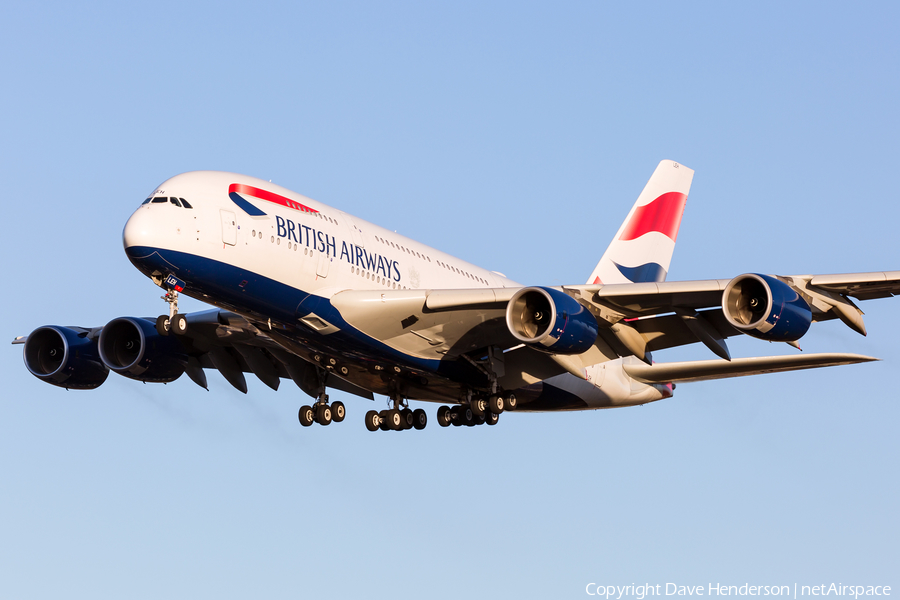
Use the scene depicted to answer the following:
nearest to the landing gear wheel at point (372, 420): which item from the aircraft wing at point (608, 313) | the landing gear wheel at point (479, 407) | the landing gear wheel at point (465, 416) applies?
the landing gear wheel at point (465, 416)

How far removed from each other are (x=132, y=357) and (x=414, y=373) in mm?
9117

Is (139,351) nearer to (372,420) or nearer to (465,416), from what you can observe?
(372,420)

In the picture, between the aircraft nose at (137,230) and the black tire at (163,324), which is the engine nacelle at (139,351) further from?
the aircraft nose at (137,230)

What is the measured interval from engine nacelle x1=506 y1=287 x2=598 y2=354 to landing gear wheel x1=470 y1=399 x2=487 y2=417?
509 cm

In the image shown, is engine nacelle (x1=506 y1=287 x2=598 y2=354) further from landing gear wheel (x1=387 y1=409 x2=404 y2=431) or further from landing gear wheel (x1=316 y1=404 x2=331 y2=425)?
landing gear wheel (x1=316 y1=404 x2=331 y2=425)

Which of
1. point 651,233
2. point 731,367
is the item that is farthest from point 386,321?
point 651,233

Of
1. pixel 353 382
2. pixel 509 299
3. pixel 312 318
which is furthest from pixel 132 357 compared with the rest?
Result: pixel 509 299

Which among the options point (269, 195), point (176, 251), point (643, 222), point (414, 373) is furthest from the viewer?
point (643, 222)

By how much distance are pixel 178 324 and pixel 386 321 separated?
5.14 meters

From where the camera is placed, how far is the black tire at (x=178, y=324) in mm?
25734

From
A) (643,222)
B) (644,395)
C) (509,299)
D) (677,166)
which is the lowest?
(509,299)

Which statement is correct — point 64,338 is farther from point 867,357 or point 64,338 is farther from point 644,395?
point 867,357

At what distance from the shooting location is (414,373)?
31.0 meters

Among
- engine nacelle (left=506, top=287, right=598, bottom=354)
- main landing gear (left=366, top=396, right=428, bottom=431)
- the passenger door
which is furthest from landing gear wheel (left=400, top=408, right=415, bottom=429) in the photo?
the passenger door
